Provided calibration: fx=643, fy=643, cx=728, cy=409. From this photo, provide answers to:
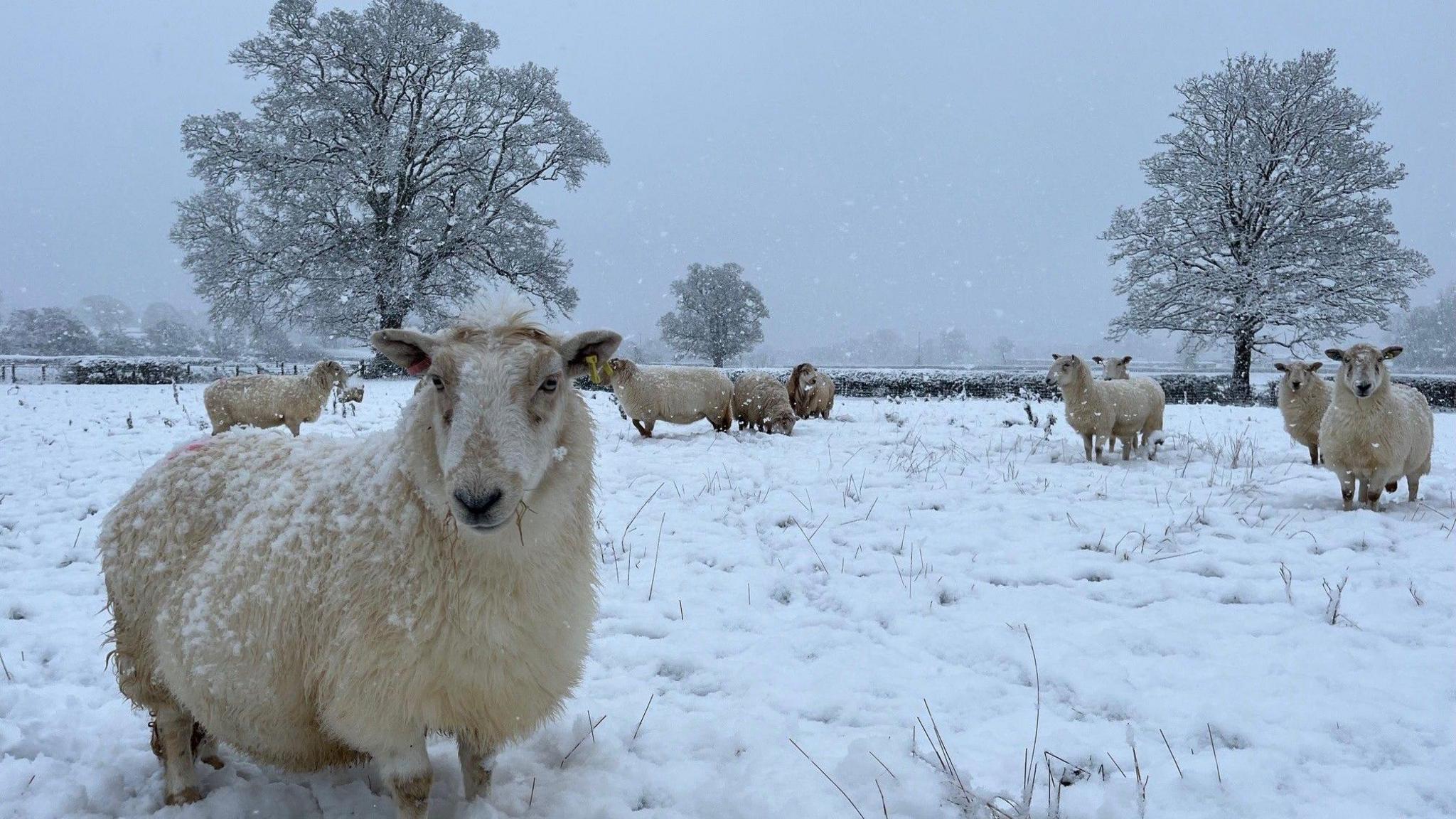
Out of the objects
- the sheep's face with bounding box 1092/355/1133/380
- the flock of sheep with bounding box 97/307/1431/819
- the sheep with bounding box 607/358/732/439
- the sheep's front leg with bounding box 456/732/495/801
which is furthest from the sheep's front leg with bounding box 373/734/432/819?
the sheep's face with bounding box 1092/355/1133/380

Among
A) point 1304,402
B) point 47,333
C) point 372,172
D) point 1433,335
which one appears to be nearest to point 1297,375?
point 1304,402

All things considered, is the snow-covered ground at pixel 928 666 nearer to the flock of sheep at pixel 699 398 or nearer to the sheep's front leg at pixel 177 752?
the sheep's front leg at pixel 177 752

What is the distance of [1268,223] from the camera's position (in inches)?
958

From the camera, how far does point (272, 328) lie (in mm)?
24641

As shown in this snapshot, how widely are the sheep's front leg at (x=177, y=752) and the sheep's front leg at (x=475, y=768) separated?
3.60 ft

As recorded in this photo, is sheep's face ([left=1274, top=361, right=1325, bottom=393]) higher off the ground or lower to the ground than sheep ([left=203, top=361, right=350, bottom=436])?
higher

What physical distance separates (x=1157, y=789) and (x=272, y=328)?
97.2 feet

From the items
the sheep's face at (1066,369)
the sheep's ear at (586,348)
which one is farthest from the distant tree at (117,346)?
the sheep's ear at (586,348)

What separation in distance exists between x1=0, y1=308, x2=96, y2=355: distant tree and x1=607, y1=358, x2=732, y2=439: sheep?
2752 inches

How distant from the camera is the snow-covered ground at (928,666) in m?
2.47

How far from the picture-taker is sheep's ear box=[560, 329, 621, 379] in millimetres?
2582

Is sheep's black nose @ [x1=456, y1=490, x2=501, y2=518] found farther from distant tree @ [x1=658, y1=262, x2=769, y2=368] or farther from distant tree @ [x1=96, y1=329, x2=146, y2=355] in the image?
distant tree @ [x1=96, y1=329, x2=146, y2=355]

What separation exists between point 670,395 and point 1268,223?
25.5m

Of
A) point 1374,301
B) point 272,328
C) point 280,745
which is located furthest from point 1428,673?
point 272,328
